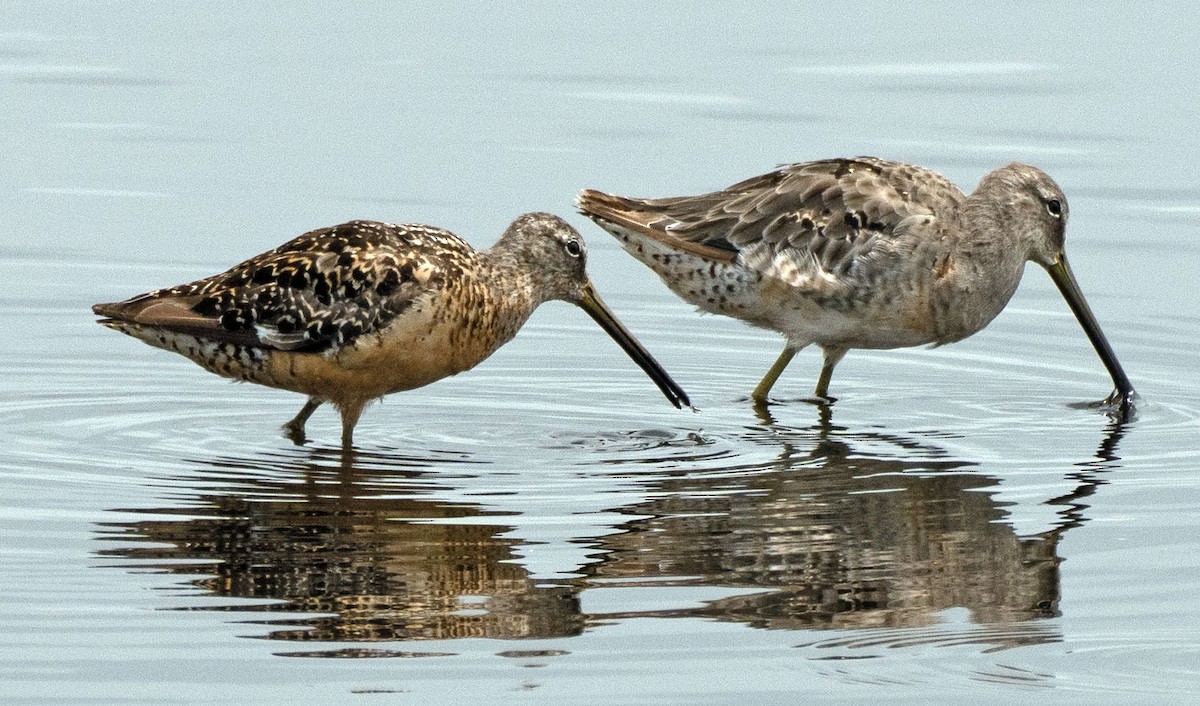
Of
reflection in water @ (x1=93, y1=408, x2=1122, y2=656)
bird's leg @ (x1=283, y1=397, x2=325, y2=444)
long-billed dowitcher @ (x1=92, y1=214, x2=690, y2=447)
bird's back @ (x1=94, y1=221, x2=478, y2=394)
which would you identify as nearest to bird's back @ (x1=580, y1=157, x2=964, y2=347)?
reflection in water @ (x1=93, y1=408, x2=1122, y2=656)

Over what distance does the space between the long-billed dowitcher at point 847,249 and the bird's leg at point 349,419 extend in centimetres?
217

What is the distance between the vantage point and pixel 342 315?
8.86 metres

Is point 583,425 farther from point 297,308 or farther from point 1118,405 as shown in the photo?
point 1118,405

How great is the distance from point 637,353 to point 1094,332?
2.43 metres

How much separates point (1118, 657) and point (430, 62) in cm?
1188

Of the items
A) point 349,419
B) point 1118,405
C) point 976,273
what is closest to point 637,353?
point 349,419

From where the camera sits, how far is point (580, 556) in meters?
7.44

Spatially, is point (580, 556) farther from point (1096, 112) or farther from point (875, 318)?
point (1096, 112)

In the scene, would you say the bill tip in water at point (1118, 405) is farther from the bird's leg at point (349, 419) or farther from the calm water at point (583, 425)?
the bird's leg at point (349, 419)

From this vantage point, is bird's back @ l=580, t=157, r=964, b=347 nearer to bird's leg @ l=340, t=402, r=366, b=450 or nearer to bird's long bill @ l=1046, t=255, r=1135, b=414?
bird's long bill @ l=1046, t=255, r=1135, b=414

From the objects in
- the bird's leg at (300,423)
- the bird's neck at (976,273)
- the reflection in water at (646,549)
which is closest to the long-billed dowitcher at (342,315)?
the bird's leg at (300,423)

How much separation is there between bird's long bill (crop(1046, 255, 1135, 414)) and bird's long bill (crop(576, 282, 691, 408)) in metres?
2.03

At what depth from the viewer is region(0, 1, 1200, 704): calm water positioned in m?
6.48

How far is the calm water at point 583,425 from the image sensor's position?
6.48 metres
